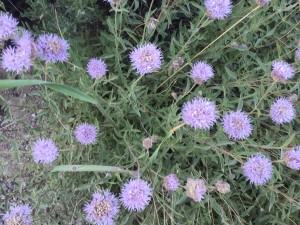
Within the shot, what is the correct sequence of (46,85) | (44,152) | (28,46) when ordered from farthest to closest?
(44,152)
(28,46)
(46,85)

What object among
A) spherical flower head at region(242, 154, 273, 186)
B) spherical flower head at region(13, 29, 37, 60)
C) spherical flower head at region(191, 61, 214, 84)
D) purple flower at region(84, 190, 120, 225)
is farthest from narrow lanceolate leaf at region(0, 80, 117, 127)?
spherical flower head at region(242, 154, 273, 186)

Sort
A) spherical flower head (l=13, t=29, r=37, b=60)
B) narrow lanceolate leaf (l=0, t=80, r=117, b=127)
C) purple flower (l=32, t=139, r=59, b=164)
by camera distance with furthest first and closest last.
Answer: purple flower (l=32, t=139, r=59, b=164), spherical flower head (l=13, t=29, r=37, b=60), narrow lanceolate leaf (l=0, t=80, r=117, b=127)

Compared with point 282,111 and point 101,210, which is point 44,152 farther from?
point 282,111

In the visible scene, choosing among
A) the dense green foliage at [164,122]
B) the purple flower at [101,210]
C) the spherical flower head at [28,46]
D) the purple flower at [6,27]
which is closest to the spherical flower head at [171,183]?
the dense green foliage at [164,122]

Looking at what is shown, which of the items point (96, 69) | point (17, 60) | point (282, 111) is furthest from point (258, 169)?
point (17, 60)

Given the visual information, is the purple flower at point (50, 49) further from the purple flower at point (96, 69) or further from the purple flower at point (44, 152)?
the purple flower at point (44, 152)

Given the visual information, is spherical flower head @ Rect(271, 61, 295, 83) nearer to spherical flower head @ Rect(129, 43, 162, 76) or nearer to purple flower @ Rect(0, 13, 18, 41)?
spherical flower head @ Rect(129, 43, 162, 76)

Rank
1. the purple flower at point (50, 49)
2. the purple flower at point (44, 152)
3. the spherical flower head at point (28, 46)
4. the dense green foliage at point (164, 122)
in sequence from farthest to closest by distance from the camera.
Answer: the dense green foliage at point (164, 122) → the purple flower at point (44, 152) → the purple flower at point (50, 49) → the spherical flower head at point (28, 46)
